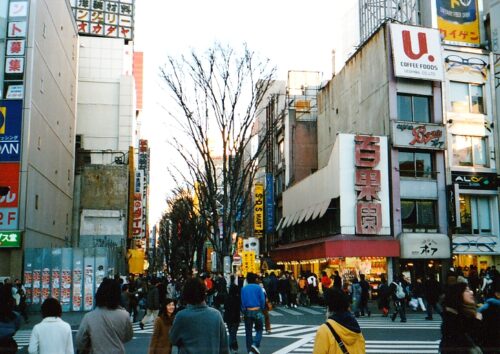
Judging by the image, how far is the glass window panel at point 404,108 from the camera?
30.8 meters

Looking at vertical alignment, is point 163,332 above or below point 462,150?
below

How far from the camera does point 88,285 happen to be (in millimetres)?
25062

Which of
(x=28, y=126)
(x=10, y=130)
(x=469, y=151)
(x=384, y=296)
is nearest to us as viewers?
(x=384, y=296)

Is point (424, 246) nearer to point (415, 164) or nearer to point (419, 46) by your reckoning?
point (415, 164)

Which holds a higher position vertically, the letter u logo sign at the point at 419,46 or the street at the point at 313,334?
the letter u logo sign at the point at 419,46

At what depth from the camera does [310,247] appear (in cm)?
3250

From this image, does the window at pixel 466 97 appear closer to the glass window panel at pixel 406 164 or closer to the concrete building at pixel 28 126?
the glass window panel at pixel 406 164

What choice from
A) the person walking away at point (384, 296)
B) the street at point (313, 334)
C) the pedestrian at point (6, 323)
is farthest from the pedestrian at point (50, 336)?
the person walking away at point (384, 296)

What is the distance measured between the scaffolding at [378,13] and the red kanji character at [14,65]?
26401 millimetres

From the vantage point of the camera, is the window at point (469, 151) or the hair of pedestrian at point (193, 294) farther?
the window at point (469, 151)

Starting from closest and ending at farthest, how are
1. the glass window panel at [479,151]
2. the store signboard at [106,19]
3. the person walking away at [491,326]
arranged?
1. the person walking away at [491,326]
2. the glass window panel at [479,151]
3. the store signboard at [106,19]

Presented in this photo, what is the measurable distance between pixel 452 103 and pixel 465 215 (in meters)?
6.24

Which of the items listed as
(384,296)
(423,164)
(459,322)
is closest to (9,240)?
(384,296)

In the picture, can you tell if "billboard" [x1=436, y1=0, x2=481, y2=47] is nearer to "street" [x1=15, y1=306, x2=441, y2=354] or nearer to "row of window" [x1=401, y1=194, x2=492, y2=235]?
"row of window" [x1=401, y1=194, x2=492, y2=235]
